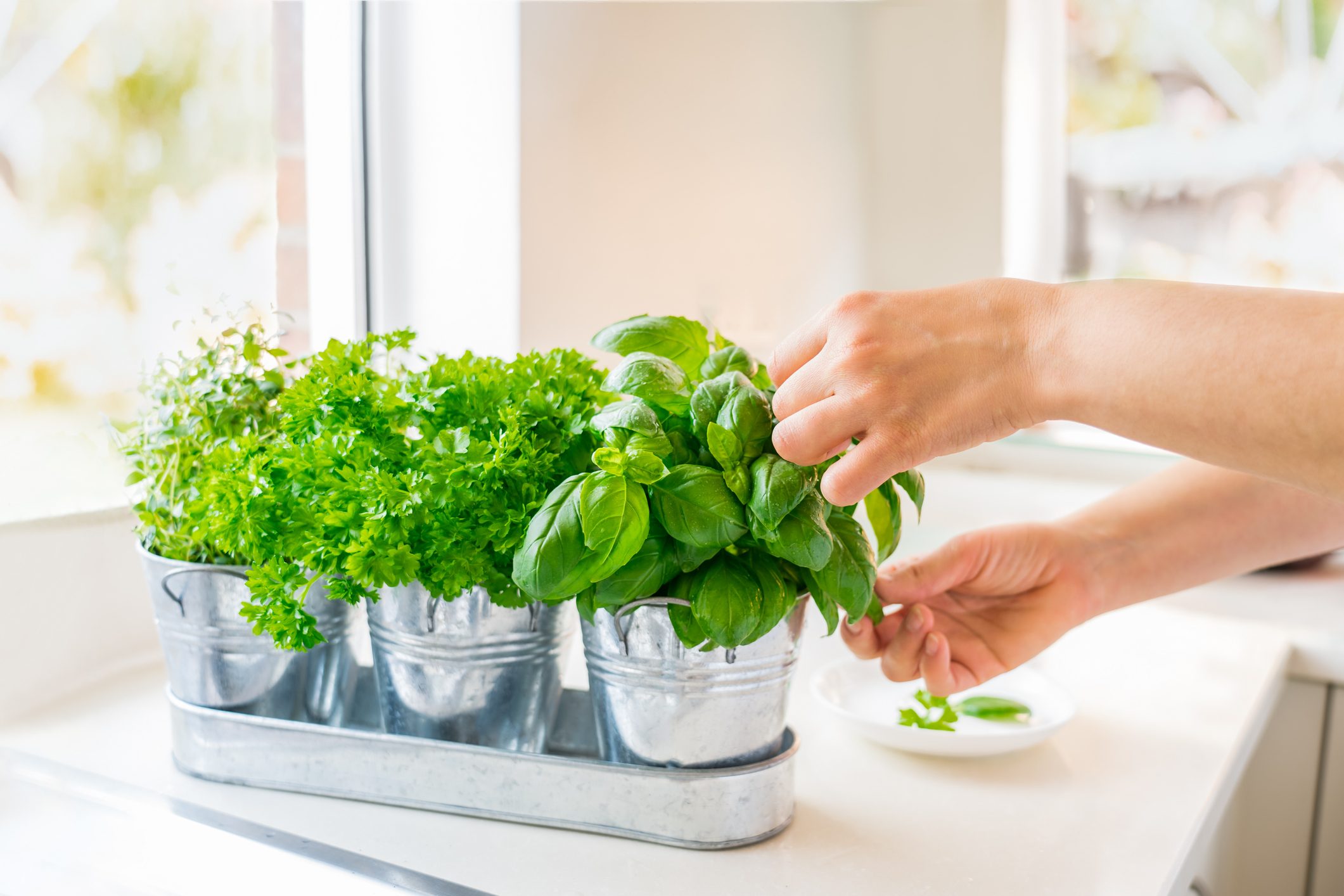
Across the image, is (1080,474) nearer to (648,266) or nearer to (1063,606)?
(648,266)

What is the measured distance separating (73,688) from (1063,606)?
3.01ft

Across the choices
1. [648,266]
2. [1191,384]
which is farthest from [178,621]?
[648,266]

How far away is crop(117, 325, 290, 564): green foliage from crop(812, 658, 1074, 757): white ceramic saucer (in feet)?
1.73

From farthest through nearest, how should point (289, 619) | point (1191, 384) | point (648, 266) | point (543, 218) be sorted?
point (648, 266)
point (543, 218)
point (289, 619)
point (1191, 384)

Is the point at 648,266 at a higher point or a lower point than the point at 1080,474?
higher

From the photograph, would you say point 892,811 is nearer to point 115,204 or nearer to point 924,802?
point 924,802

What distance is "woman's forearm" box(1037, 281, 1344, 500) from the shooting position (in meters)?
0.52

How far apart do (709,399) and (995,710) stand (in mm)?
500

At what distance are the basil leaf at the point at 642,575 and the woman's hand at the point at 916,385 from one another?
0.32ft

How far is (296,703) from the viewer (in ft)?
2.64

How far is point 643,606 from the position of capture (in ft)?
2.15

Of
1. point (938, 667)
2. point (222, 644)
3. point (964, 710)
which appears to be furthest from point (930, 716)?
point (222, 644)

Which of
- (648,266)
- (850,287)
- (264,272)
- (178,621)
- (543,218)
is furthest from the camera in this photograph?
(850,287)

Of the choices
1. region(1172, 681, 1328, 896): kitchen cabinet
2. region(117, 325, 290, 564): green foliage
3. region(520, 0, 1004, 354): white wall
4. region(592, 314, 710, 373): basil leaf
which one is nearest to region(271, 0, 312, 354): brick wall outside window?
region(520, 0, 1004, 354): white wall
